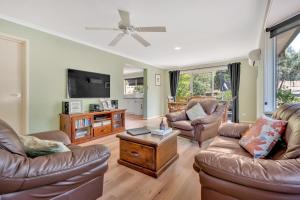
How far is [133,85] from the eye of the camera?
26.3 ft

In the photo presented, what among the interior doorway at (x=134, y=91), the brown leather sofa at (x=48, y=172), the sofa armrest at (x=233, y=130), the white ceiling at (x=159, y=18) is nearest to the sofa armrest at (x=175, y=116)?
the sofa armrest at (x=233, y=130)

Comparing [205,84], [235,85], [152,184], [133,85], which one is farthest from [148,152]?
[133,85]

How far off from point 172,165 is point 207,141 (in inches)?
56.4

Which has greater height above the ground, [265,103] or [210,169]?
[265,103]

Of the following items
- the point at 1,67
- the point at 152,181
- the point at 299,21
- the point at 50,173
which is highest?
the point at 299,21

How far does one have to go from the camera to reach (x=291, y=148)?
1026mm

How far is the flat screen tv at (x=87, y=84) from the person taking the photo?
11.5ft

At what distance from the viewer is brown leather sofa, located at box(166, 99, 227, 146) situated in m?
2.97

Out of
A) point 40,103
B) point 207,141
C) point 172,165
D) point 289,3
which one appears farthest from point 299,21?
point 40,103

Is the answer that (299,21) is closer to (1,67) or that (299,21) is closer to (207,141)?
(207,141)

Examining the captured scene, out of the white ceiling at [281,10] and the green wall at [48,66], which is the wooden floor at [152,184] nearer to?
the green wall at [48,66]

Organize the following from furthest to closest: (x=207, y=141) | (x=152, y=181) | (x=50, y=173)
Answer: (x=207, y=141), (x=152, y=181), (x=50, y=173)

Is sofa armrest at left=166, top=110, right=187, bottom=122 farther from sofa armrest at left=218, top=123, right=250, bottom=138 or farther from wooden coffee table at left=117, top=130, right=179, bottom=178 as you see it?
sofa armrest at left=218, top=123, right=250, bottom=138

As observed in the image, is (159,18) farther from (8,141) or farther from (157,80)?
(157,80)
